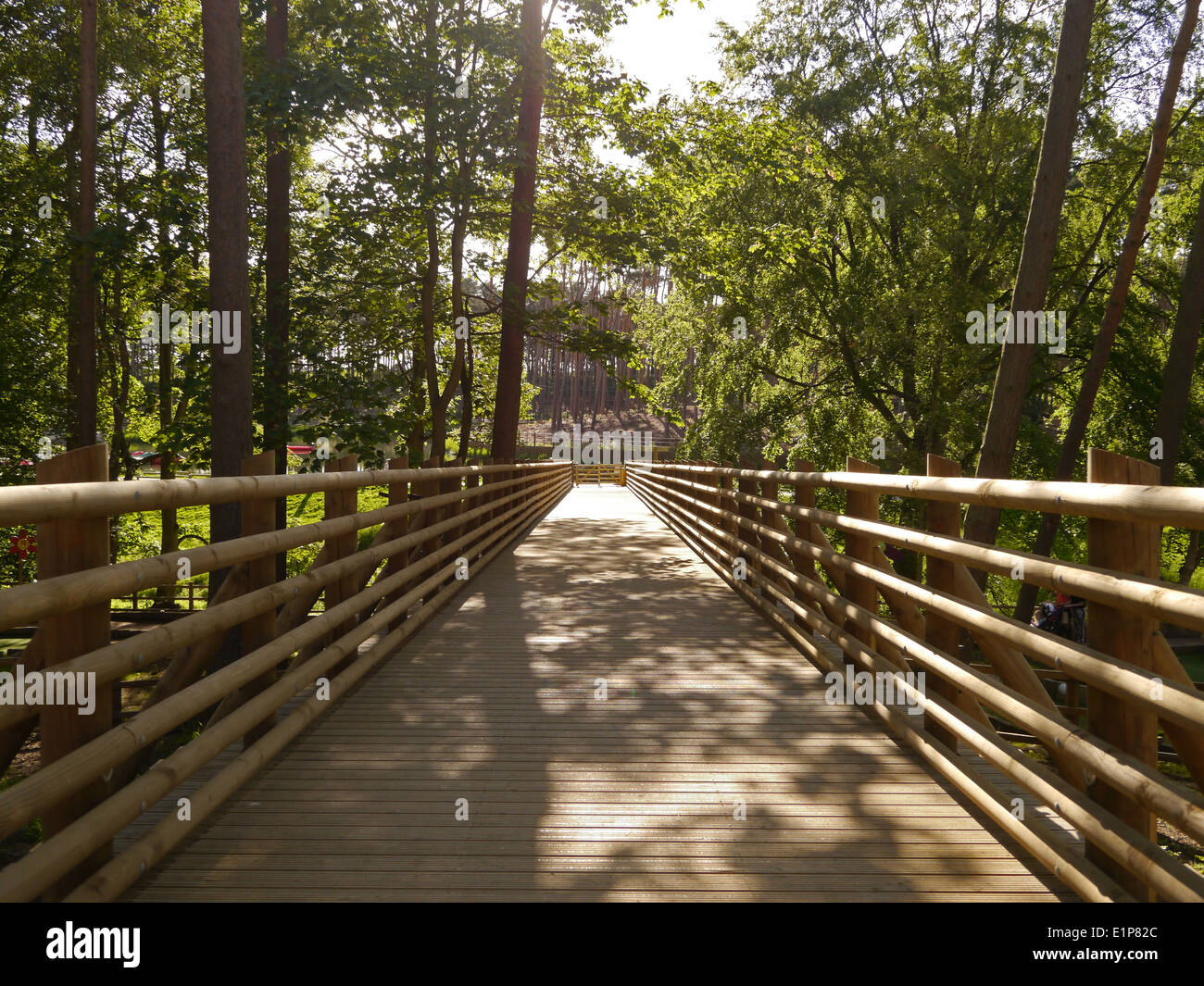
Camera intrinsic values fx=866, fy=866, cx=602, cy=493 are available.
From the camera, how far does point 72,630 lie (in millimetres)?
2348

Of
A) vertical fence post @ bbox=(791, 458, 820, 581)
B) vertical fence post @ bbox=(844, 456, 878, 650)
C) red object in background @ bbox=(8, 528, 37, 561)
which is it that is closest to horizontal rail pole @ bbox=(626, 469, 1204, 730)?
vertical fence post @ bbox=(844, 456, 878, 650)

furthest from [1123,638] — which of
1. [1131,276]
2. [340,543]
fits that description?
[1131,276]

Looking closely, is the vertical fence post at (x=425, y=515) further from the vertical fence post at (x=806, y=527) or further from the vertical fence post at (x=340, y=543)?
the vertical fence post at (x=806, y=527)

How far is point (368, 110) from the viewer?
12055 mm

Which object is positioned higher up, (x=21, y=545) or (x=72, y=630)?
(x=72, y=630)

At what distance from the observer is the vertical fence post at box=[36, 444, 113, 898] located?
2.31 meters

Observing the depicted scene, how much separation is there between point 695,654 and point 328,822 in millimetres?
3145

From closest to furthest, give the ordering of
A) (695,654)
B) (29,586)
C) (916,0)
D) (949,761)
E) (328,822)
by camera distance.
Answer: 1. (29,586)
2. (328,822)
3. (949,761)
4. (695,654)
5. (916,0)

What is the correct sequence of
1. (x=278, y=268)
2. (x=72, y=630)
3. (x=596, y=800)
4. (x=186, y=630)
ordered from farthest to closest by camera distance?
(x=278, y=268), (x=596, y=800), (x=186, y=630), (x=72, y=630)

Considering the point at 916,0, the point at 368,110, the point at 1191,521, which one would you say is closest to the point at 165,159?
the point at 368,110

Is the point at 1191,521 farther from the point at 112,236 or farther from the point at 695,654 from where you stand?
the point at 112,236

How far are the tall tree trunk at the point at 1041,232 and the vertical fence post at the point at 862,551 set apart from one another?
5130 mm

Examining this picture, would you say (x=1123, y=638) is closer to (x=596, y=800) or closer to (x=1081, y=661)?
(x=1081, y=661)

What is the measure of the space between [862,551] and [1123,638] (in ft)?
7.89
